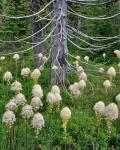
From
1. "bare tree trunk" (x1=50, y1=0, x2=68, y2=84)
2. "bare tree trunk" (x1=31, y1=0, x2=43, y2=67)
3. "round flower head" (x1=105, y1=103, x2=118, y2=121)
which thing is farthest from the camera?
"bare tree trunk" (x1=31, y1=0, x2=43, y2=67)

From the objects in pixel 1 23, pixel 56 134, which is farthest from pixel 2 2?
pixel 56 134

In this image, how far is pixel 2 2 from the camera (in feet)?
61.8

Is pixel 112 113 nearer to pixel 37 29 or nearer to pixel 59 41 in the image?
pixel 59 41

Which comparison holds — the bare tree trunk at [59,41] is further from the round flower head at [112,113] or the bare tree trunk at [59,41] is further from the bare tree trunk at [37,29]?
the round flower head at [112,113]

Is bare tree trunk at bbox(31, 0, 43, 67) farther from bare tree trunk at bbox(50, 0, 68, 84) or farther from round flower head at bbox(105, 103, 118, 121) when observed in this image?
round flower head at bbox(105, 103, 118, 121)

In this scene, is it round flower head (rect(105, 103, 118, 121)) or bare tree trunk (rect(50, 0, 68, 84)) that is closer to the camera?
round flower head (rect(105, 103, 118, 121))

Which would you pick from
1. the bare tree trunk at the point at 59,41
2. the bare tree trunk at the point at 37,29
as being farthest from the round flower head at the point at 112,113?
the bare tree trunk at the point at 37,29

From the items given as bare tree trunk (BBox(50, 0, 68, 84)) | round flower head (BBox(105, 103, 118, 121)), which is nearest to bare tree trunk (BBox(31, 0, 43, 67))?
bare tree trunk (BBox(50, 0, 68, 84))

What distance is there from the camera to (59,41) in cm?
1166

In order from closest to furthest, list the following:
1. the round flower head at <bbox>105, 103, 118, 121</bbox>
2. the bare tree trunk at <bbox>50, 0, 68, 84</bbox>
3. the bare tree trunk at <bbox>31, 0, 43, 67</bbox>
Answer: the round flower head at <bbox>105, 103, 118, 121</bbox> < the bare tree trunk at <bbox>50, 0, 68, 84</bbox> < the bare tree trunk at <bbox>31, 0, 43, 67</bbox>

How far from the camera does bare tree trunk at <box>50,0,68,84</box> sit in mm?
11602

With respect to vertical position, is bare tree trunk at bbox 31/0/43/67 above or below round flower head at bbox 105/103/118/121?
below

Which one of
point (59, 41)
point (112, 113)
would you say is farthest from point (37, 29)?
point (112, 113)

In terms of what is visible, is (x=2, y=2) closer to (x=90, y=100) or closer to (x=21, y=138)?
(x=90, y=100)
